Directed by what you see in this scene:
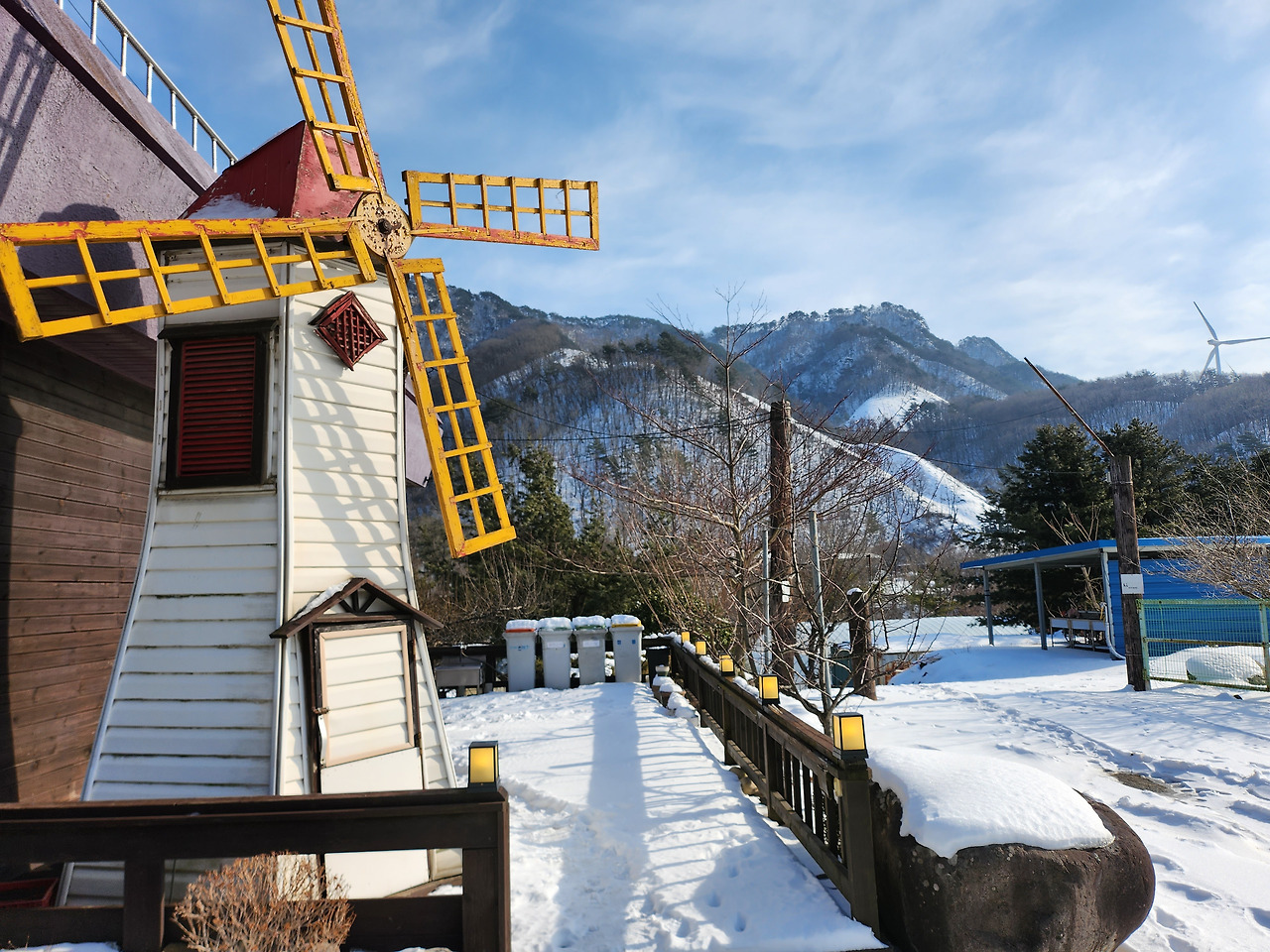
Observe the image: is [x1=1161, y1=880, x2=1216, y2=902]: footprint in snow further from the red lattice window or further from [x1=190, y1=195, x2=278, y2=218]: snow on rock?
[x1=190, y1=195, x2=278, y2=218]: snow on rock

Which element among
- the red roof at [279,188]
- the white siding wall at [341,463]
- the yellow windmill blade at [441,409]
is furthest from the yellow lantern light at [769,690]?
the red roof at [279,188]

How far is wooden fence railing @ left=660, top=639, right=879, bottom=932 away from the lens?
3.39 m

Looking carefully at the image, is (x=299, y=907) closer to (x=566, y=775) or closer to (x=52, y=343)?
(x=566, y=775)

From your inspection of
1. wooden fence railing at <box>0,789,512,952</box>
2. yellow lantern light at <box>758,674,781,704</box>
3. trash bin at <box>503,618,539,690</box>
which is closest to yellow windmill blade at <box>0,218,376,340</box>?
wooden fence railing at <box>0,789,512,952</box>

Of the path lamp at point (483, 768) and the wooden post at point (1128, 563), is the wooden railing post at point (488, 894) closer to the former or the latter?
the path lamp at point (483, 768)

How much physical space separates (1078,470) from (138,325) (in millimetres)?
23070

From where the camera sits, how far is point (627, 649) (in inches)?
454

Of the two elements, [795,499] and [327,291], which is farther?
[795,499]

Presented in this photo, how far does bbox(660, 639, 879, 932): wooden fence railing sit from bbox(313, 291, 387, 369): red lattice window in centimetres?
383

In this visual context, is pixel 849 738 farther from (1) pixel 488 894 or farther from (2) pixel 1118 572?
(2) pixel 1118 572

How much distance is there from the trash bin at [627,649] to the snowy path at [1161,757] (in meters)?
3.54

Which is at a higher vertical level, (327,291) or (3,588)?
(327,291)

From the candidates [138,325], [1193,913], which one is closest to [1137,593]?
[1193,913]

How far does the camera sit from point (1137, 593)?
35.7 feet
